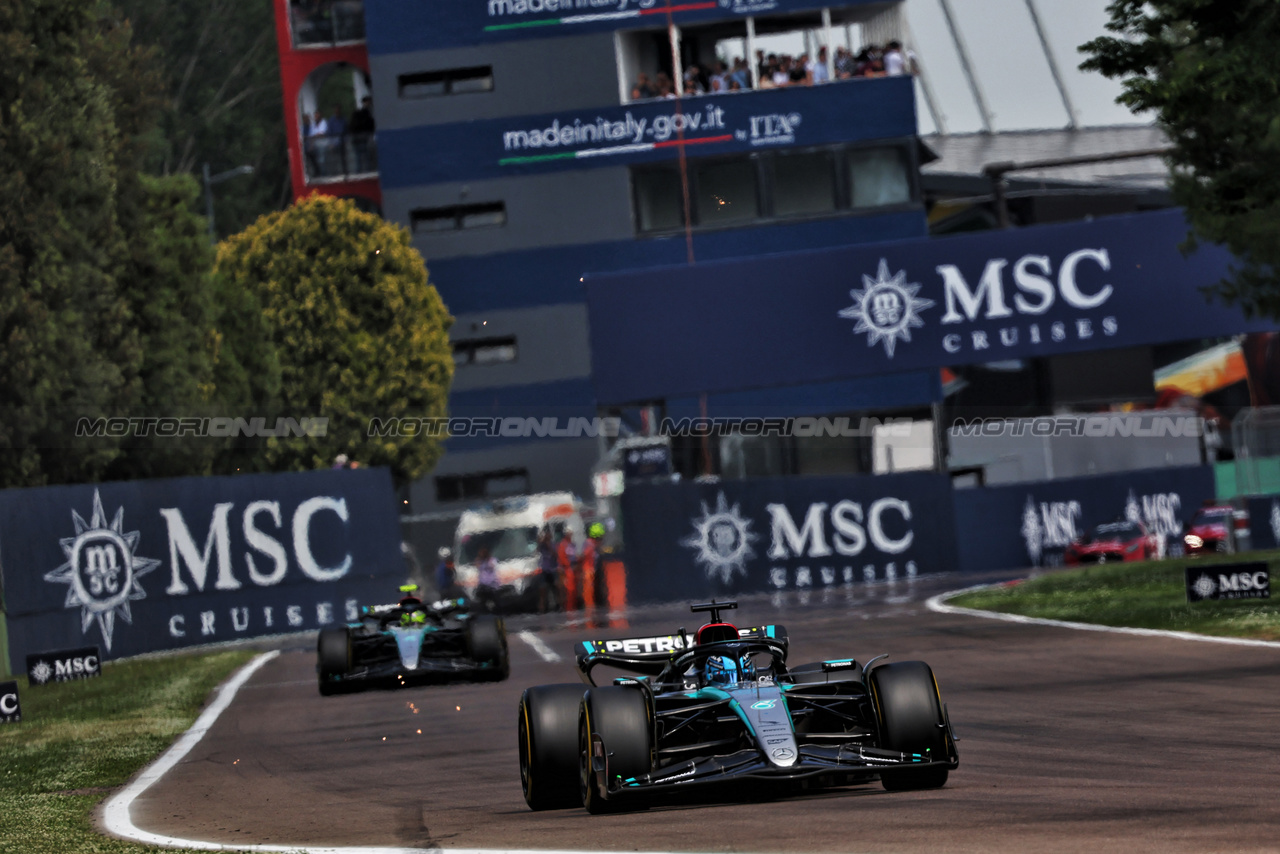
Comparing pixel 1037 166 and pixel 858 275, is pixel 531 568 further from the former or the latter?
pixel 1037 166

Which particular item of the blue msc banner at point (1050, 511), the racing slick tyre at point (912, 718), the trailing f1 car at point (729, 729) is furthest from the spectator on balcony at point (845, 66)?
the racing slick tyre at point (912, 718)

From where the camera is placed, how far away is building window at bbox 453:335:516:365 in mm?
52812

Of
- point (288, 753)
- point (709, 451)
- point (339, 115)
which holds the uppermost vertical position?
point (339, 115)

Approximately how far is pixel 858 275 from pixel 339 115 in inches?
884

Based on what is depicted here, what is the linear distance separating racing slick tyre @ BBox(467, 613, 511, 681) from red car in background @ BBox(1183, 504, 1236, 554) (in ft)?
70.7

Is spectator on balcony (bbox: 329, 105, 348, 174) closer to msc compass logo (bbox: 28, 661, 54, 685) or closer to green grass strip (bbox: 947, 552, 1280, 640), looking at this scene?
green grass strip (bbox: 947, 552, 1280, 640)

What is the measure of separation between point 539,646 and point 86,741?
9.54 m

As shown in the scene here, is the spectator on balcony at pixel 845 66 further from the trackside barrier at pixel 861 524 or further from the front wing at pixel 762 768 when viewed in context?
the front wing at pixel 762 768

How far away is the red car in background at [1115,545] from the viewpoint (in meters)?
38.3

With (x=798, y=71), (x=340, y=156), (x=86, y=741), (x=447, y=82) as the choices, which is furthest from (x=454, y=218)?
(x=86, y=741)

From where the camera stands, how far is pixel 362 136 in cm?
5456

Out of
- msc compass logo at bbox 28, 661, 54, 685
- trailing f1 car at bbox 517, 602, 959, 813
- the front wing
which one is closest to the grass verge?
msc compass logo at bbox 28, 661, 54, 685

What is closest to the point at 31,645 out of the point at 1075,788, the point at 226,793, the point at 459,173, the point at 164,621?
the point at 164,621

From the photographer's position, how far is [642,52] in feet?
173
